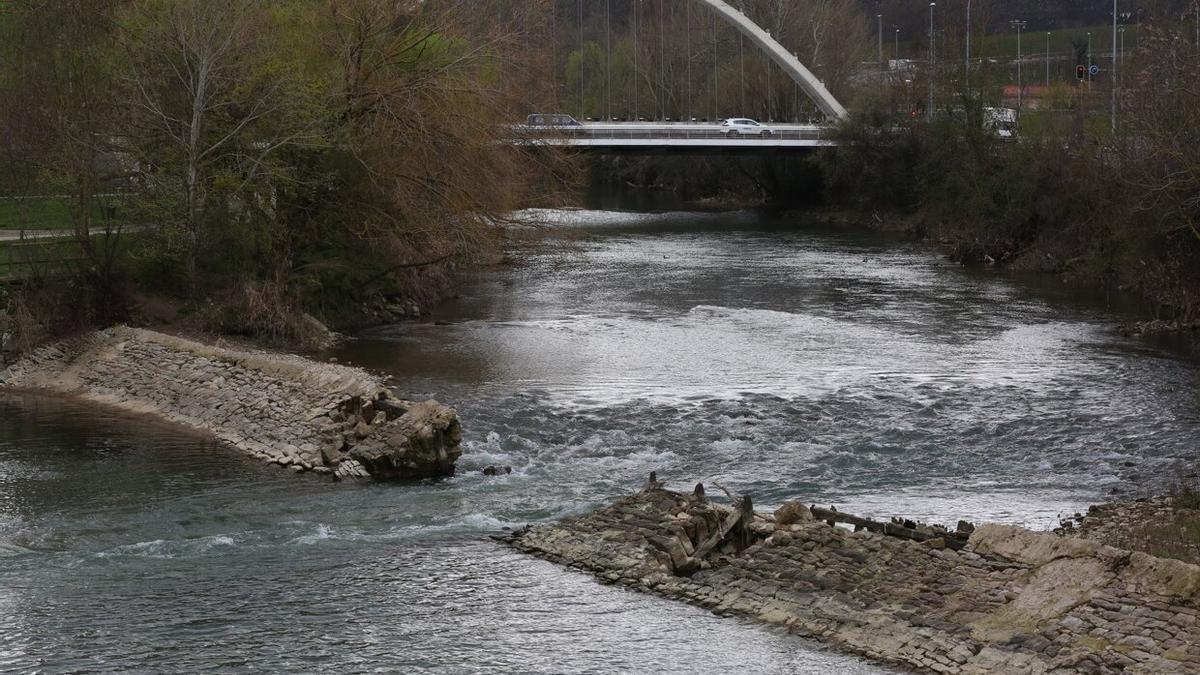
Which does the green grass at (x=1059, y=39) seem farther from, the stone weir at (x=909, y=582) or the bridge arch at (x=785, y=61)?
the stone weir at (x=909, y=582)

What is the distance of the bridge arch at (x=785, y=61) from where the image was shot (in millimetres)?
72375

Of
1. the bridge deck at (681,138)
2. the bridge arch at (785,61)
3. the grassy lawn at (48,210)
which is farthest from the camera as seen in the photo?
the bridge arch at (785,61)

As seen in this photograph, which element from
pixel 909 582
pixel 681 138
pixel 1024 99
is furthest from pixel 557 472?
pixel 1024 99

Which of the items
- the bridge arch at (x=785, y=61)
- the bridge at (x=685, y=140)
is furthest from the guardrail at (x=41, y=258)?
the bridge arch at (x=785, y=61)

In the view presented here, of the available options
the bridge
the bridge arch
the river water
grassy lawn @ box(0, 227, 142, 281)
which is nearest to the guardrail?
grassy lawn @ box(0, 227, 142, 281)

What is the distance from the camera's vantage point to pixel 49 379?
27.4 meters

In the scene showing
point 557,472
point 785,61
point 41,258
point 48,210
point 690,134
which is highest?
point 785,61

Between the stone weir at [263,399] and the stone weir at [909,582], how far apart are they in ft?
12.3

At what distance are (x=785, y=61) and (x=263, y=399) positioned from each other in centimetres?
5563

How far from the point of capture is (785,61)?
74812 mm

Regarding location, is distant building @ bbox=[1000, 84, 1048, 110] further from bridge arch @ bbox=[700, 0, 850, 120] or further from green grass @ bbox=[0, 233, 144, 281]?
green grass @ bbox=[0, 233, 144, 281]

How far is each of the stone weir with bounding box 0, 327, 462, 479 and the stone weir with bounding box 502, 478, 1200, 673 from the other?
3748mm

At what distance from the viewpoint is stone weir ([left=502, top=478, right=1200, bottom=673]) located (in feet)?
41.7

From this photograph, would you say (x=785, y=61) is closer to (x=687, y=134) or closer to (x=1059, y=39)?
(x=687, y=134)
